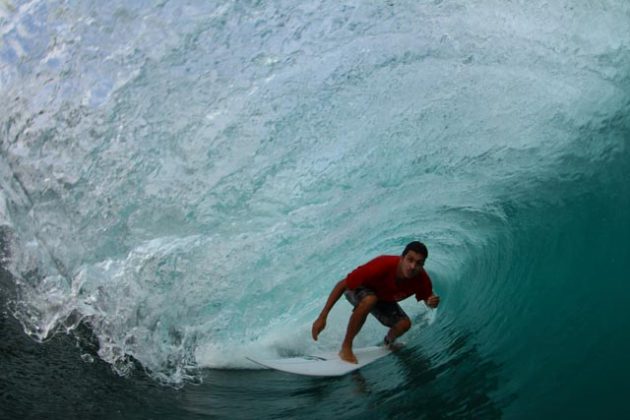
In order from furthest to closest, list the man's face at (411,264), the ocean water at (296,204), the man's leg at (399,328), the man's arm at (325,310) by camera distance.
Answer: the man's leg at (399,328) < the man's arm at (325,310) < the man's face at (411,264) < the ocean water at (296,204)

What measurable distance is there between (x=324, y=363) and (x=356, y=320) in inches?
19.2

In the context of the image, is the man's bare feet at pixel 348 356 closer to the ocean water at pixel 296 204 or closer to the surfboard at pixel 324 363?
the surfboard at pixel 324 363

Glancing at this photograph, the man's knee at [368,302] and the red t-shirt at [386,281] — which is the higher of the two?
the red t-shirt at [386,281]

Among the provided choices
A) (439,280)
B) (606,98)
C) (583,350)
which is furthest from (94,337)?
(606,98)

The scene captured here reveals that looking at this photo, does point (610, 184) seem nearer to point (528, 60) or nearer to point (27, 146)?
point (528, 60)

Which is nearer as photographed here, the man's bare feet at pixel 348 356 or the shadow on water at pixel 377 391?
the shadow on water at pixel 377 391

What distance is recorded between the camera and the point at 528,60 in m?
8.27

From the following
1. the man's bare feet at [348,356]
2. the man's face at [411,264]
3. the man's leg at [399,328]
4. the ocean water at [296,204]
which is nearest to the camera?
the ocean water at [296,204]

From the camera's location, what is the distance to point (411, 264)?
4617 mm

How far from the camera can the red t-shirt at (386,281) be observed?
4.80m

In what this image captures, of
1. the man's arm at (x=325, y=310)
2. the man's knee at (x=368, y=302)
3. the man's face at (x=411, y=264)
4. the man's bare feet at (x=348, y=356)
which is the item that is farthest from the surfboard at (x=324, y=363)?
the man's face at (x=411, y=264)

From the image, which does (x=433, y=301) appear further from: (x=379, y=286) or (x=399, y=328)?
(x=399, y=328)

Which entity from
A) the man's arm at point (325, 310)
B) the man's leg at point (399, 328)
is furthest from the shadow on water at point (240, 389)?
the man's arm at point (325, 310)

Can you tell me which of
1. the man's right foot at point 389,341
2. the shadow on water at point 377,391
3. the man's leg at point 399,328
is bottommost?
the shadow on water at point 377,391
